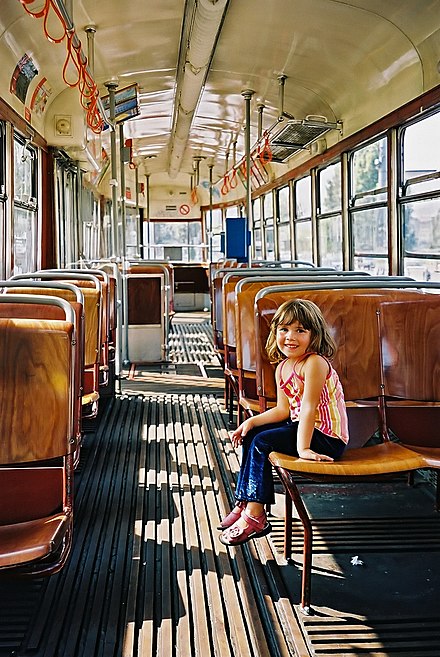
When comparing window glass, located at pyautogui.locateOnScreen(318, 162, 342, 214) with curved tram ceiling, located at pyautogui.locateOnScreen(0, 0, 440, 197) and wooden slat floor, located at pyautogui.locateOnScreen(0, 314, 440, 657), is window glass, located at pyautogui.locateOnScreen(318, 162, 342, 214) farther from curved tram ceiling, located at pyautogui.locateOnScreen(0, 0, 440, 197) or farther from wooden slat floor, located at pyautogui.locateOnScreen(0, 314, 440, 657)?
wooden slat floor, located at pyautogui.locateOnScreen(0, 314, 440, 657)

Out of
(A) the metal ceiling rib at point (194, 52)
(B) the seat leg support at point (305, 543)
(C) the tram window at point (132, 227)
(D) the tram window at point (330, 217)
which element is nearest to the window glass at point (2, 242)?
(A) the metal ceiling rib at point (194, 52)

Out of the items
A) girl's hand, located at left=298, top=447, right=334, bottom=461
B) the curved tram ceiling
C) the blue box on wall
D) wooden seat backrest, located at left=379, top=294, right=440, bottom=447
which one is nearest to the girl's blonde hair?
girl's hand, located at left=298, top=447, right=334, bottom=461

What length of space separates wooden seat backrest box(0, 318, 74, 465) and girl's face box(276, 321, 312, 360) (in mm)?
812

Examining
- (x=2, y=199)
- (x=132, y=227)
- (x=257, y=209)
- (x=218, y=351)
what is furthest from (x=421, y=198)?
(x=132, y=227)

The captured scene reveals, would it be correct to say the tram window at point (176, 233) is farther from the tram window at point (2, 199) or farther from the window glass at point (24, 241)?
the tram window at point (2, 199)

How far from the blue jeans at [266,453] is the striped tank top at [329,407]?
0.03 metres

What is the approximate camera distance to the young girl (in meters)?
2.47

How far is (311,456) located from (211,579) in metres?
0.52

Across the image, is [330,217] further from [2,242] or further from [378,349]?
[378,349]

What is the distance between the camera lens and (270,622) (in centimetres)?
218

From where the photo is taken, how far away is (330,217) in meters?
8.05

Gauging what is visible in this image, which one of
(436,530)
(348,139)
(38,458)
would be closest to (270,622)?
(38,458)

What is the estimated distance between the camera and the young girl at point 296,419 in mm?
2467

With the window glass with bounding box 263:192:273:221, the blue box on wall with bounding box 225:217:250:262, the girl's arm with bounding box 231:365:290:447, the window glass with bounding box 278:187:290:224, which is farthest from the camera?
the window glass with bounding box 263:192:273:221
